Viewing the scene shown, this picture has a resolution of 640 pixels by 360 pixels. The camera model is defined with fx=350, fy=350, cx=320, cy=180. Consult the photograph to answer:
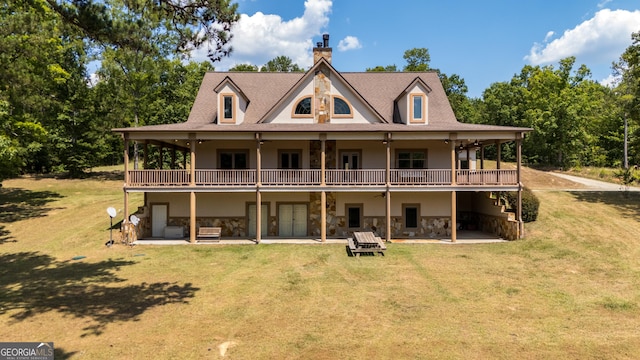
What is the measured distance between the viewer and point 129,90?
136 feet

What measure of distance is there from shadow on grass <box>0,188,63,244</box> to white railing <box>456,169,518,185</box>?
2605 cm

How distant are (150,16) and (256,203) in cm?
1188

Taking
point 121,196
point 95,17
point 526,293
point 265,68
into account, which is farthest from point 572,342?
point 265,68

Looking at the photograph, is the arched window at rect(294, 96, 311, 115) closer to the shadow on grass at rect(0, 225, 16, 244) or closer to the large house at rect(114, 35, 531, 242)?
the large house at rect(114, 35, 531, 242)

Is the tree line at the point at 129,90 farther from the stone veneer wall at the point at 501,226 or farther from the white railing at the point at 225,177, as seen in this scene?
the stone veneer wall at the point at 501,226

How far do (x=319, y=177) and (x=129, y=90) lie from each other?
105 feet

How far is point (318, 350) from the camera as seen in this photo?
7785mm

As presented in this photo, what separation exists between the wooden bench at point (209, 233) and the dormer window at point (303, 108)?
8739 millimetres

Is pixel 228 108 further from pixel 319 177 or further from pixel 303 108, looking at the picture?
pixel 319 177

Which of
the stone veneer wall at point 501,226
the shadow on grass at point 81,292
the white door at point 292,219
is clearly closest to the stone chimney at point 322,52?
the white door at point 292,219

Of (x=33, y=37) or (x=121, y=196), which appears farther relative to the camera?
(x=121, y=196)

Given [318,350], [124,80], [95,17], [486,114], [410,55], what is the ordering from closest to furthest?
[318,350] → [95,17] → [124,80] → [486,114] → [410,55]

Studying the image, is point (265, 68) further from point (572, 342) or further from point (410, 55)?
point (572, 342)

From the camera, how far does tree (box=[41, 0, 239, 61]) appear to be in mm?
11453
